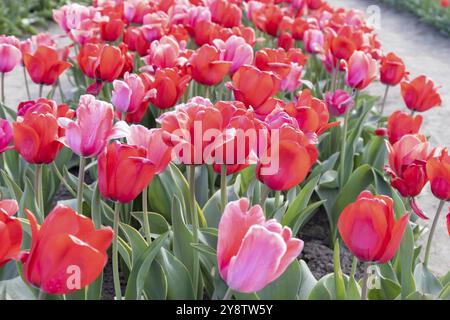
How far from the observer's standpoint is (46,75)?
7.70 feet

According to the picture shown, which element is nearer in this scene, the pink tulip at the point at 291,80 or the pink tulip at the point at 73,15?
the pink tulip at the point at 291,80

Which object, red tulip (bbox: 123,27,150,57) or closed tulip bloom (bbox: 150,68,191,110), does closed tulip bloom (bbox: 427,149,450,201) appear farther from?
red tulip (bbox: 123,27,150,57)

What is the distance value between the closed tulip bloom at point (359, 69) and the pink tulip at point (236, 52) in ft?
1.22

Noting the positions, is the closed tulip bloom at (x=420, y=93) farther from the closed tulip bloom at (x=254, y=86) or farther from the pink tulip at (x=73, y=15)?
the pink tulip at (x=73, y=15)

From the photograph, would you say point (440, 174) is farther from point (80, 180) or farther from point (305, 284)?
point (80, 180)

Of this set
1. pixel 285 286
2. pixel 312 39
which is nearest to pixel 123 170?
pixel 285 286

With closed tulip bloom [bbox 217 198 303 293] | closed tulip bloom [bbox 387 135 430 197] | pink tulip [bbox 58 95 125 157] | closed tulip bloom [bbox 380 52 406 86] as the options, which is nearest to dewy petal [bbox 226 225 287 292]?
closed tulip bloom [bbox 217 198 303 293]

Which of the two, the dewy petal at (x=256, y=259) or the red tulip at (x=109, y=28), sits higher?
the dewy petal at (x=256, y=259)

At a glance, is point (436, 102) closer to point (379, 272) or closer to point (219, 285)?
point (379, 272)

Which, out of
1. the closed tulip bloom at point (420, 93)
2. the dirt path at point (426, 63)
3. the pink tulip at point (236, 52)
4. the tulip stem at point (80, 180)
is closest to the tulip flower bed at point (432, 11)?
the dirt path at point (426, 63)

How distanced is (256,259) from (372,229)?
0.98 feet

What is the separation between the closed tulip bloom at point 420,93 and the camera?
2.50 metres

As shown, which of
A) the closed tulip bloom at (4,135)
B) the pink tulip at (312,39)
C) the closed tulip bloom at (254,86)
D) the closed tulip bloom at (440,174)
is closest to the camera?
the closed tulip bloom at (440,174)

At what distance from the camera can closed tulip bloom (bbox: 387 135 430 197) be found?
1.67 metres
